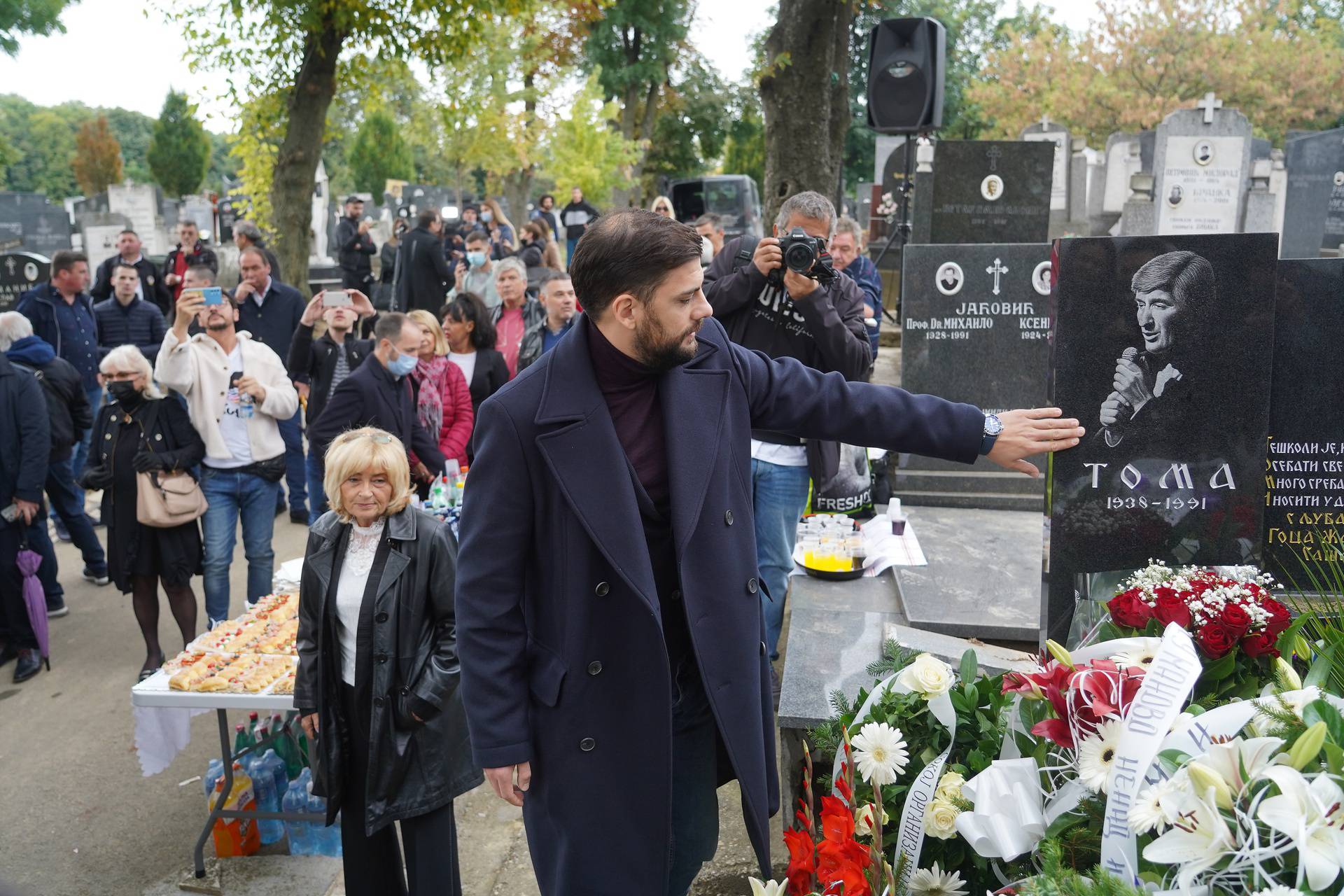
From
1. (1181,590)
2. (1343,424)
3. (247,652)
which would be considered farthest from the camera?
(247,652)

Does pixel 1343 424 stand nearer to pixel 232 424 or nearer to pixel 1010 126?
pixel 232 424

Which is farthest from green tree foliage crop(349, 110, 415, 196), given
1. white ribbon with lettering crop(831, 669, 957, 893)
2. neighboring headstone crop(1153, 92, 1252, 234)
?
white ribbon with lettering crop(831, 669, 957, 893)

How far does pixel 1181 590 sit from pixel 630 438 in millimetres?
1408

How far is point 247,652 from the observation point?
177 inches

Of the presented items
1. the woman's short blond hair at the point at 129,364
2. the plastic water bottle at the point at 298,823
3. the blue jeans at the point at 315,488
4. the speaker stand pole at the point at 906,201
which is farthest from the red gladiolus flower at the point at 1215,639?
the speaker stand pole at the point at 906,201

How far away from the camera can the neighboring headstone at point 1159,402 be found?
3277 millimetres

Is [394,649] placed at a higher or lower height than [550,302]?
lower

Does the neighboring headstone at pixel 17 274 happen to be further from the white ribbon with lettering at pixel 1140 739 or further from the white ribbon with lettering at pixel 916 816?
the white ribbon with lettering at pixel 1140 739

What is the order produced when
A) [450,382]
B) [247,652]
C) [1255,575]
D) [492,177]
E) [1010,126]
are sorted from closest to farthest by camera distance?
[1255,575] → [247,652] → [450,382] → [492,177] → [1010,126]

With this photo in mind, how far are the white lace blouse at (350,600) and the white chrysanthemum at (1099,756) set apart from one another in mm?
2277

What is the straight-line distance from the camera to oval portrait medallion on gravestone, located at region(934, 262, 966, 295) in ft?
23.1

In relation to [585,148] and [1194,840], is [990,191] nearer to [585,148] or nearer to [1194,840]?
[1194,840]

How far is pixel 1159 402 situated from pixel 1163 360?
0.12 metres

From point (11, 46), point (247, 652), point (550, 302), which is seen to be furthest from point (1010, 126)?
point (247, 652)
